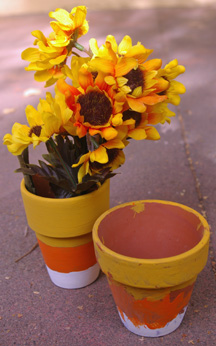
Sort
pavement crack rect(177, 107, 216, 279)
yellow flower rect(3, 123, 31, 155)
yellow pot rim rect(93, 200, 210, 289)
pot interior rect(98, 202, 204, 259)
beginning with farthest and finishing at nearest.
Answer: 1. pavement crack rect(177, 107, 216, 279)
2. pot interior rect(98, 202, 204, 259)
3. yellow flower rect(3, 123, 31, 155)
4. yellow pot rim rect(93, 200, 210, 289)

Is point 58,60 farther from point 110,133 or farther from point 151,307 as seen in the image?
point 151,307

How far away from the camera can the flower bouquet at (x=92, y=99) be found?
1.12 m

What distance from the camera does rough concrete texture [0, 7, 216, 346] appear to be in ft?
4.09

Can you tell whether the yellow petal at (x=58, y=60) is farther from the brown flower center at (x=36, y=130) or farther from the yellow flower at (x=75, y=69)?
the brown flower center at (x=36, y=130)

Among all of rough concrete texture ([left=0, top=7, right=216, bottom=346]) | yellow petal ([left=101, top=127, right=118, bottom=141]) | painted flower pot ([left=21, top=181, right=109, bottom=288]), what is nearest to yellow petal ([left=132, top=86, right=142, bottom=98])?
yellow petal ([left=101, top=127, right=118, bottom=141])

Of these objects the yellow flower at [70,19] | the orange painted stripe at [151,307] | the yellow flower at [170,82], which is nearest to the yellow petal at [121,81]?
the yellow flower at [170,82]

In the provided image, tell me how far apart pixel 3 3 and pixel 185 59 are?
4620 millimetres

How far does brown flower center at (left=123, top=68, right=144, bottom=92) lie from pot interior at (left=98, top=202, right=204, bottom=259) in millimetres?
363

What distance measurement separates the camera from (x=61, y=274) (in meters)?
1.41

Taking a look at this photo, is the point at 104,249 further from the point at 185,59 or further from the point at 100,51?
the point at 185,59

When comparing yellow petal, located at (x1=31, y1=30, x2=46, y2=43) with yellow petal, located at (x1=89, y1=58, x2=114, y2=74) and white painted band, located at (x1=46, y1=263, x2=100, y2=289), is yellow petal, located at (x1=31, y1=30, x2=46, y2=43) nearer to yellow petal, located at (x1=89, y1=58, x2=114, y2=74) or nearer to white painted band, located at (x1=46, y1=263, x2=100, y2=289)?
yellow petal, located at (x1=89, y1=58, x2=114, y2=74)

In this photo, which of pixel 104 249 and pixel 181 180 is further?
pixel 181 180

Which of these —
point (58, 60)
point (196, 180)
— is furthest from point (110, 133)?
point (196, 180)

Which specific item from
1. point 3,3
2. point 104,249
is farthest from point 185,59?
point 3,3
